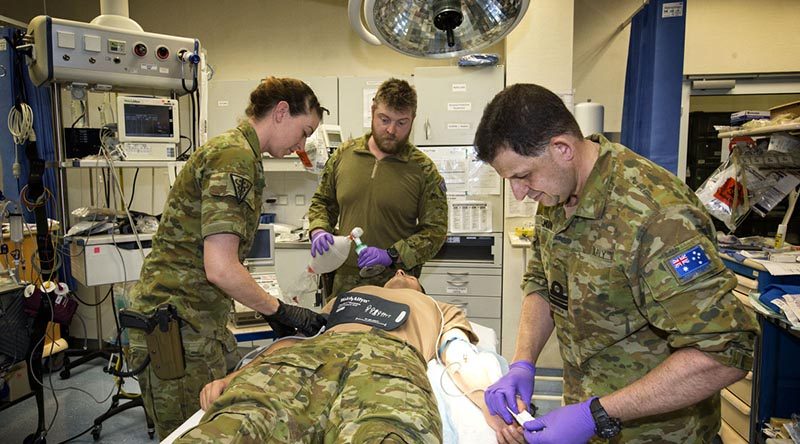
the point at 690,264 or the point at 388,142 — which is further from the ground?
the point at 388,142

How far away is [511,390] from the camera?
1.29m

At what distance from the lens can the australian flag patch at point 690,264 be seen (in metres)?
0.92

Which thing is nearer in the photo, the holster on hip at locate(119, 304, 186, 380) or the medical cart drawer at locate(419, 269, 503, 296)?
the holster on hip at locate(119, 304, 186, 380)

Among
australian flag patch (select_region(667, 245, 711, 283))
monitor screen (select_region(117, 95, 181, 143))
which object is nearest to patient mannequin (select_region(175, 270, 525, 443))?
australian flag patch (select_region(667, 245, 711, 283))

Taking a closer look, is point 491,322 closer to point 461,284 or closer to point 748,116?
point 461,284

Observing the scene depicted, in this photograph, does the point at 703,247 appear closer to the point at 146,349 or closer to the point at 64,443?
the point at 146,349

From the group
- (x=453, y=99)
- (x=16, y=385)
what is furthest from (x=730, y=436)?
(x=16, y=385)

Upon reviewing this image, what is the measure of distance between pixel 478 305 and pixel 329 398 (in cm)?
235

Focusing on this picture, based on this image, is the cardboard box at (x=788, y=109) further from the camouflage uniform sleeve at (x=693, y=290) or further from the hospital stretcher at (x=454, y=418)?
the hospital stretcher at (x=454, y=418)

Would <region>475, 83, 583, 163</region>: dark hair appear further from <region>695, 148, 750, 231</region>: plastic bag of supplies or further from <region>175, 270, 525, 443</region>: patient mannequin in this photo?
<region>695, 148, 750, 231</region>: plastic bag of supplies

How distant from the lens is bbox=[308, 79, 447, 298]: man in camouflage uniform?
7.47 feet

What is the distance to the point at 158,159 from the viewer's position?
101 inches

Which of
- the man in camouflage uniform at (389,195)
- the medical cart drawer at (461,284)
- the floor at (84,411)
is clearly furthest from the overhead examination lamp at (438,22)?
the medical cart drawer at (461,284)

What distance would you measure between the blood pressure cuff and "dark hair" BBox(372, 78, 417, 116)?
0.91m
